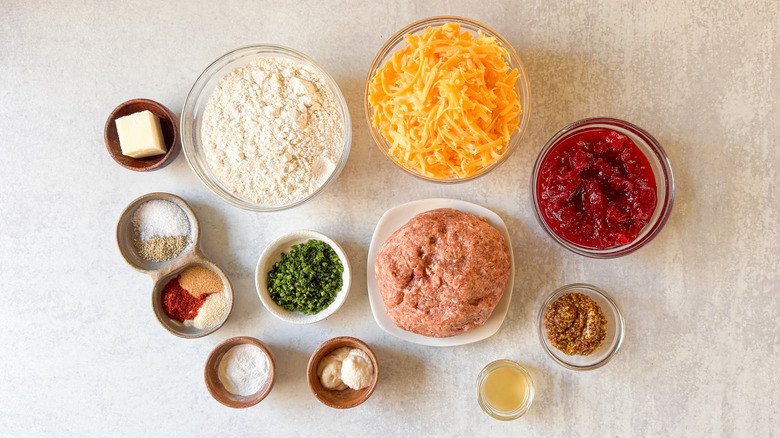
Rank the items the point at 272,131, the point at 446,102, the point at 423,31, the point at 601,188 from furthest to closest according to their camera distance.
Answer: the point at 423,31, the point at 272,131, the point at 601,188, the point at 446,102

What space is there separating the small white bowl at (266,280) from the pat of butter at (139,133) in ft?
2.46

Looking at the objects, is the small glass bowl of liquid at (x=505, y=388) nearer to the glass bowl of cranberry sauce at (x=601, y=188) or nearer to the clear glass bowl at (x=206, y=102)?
the glass bowl of cranberry sauce at (x=601, y=188)

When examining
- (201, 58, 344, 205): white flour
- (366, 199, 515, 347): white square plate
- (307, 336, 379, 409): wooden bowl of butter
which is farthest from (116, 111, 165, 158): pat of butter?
(307, 336, 379, 409): wooden bowl of butter

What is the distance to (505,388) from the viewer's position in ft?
8.05

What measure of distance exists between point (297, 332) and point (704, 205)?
7.32 ft

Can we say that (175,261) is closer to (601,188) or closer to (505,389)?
(505,389)

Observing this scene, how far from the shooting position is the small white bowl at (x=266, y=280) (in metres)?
2.40

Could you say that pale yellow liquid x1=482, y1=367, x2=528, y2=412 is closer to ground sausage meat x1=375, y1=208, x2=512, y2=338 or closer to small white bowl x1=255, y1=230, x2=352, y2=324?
ground sausage meat x1=375, y1=208, x2=512, y2=338

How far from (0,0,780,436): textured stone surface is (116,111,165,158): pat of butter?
0.22 metres

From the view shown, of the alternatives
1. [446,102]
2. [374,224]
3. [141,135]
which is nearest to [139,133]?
[141,135]

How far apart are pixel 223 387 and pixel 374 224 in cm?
114

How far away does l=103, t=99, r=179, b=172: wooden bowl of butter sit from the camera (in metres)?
2.36

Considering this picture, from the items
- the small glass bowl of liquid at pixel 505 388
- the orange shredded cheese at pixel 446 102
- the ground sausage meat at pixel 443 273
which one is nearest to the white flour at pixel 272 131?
the orange shredded cheese at pixel 446 102

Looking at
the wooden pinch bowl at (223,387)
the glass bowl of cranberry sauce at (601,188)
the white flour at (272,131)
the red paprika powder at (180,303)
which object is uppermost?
the white flour at (272,131)
